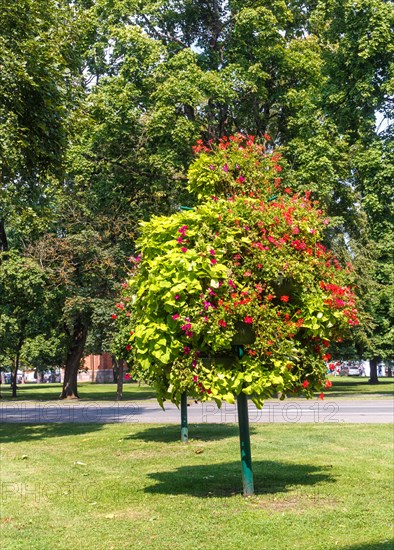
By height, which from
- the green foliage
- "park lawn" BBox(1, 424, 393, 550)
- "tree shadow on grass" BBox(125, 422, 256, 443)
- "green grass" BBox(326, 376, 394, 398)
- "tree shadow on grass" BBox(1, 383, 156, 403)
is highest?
the green foliage

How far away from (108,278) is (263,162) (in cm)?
2268

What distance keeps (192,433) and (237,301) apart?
9488mm

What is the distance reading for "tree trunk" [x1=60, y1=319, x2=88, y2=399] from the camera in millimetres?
38438

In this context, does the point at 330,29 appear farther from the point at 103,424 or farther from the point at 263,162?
the point at 263,162

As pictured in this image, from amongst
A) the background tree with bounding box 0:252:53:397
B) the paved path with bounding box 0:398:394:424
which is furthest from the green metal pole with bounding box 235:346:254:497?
the background tree with bounding box 0:252:53:397

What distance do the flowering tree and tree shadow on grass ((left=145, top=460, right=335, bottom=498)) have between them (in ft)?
5.57

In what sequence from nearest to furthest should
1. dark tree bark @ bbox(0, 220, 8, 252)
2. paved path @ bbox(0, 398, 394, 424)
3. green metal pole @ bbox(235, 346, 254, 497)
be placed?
green metal pole @ bbox(235, 346, 254, 497) < paved path @ bbox(0, 398, 394, 424) < dark tree bark @ bbox(0, 220, 8, 252)

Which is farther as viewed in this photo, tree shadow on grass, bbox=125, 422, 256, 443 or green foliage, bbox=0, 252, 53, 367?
green foliage, bbox=0, 252, 53, 367

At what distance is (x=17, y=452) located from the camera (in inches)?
581

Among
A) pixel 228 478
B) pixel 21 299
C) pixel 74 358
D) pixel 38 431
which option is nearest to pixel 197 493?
pixel 228 478

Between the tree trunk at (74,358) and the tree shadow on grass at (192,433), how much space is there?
19.7 m

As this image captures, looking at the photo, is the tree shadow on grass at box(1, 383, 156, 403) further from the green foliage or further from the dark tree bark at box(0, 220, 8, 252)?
the dark tree bark at box(0, 220, 8, 252)

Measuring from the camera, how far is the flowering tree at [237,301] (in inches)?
324

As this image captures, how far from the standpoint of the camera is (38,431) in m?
19.5
